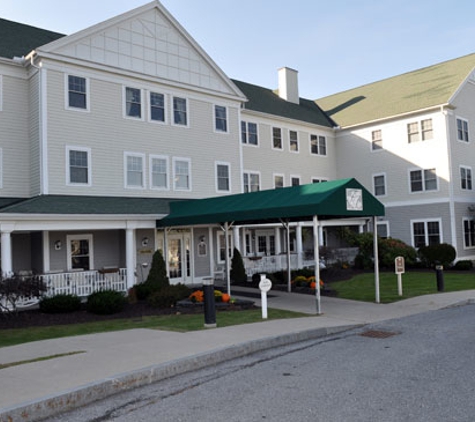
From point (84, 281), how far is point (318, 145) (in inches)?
756

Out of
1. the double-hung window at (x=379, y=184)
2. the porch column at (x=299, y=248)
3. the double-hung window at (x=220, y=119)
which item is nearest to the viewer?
the double-hung window at (x=220, y=119)

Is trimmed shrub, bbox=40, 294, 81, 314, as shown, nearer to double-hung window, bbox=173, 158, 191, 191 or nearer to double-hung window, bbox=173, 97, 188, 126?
double-hung window, bbox=173, 158, 191, 191

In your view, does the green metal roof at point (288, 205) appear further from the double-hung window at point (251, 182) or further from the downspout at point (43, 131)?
the double-hung window at point (251, 182)

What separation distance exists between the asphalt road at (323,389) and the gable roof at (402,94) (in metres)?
22.4

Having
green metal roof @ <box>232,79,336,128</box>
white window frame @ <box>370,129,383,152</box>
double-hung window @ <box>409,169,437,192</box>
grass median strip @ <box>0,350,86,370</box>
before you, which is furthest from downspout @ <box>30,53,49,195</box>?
double-hung window @ <box>409,169,437,192</box>

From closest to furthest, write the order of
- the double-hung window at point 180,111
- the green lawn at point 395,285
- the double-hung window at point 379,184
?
the green lawn at point 395,285
the double-hung window at point 180,111
the double-hung window at point 379,184

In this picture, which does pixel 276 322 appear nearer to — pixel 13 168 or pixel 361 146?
pixel 13 168

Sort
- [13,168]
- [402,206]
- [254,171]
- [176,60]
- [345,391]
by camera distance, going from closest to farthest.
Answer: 1. [345,391]
2. [13,168]
3. [176,60]
4. [254,171]
5. [402,206]

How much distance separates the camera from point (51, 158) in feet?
57.5

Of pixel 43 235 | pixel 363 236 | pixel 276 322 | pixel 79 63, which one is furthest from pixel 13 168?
pixel 363 236

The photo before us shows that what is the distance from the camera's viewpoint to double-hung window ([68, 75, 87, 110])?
1834 centimetres

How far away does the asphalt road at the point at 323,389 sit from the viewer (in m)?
5.52

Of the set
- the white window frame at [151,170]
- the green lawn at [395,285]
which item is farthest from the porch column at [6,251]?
the green lawn at [395,285]

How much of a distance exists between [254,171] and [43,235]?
12798mm
